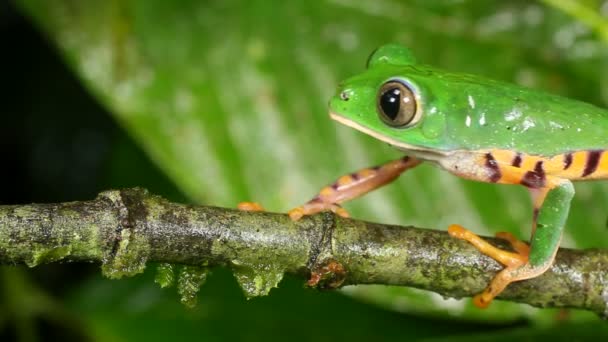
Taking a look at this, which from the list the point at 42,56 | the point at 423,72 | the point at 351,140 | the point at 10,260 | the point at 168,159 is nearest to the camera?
the point at 10,260

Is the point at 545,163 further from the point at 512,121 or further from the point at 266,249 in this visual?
the point at 266,249

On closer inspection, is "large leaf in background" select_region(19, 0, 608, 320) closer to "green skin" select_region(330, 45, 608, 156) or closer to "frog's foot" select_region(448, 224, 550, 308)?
"green skin" select_region(330, 45, 608, 156)

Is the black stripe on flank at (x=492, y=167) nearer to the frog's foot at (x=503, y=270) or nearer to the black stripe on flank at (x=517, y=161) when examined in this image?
the black stripe on flank at (x=517, y=161)

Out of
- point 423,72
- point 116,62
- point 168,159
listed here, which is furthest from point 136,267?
point 116,62

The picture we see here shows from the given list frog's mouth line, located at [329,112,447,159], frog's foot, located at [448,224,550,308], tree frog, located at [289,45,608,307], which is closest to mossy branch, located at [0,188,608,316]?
frog's foot, located at [448,224,550,308]

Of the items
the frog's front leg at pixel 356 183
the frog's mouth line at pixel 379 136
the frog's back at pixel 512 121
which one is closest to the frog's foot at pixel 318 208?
the frog's front leg at pixel 356 183

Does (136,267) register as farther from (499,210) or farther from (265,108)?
(499,210)

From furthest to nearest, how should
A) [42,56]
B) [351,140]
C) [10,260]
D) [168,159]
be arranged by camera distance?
[42,56] < [351,140] < [168,159] < [10,260]

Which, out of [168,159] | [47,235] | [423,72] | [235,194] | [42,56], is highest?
[42,56]
